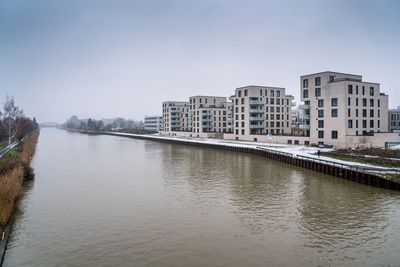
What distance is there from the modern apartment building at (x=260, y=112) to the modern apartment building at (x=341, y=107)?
2088cm

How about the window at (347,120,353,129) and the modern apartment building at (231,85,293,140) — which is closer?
the window at (347,120,353,129)

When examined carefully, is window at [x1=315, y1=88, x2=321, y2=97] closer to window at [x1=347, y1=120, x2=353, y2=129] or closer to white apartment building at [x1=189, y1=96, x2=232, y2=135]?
window at [x1=347, y1=120, x2=353, y2=129]

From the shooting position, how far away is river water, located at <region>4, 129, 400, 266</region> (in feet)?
52.1

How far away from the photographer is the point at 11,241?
17.9 m

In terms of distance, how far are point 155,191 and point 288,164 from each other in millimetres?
25107

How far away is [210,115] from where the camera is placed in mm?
115188

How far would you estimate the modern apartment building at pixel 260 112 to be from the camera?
86438 millimetres

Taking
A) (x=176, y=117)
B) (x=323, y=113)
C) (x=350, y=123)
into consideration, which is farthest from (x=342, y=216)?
(x=176, y=117)

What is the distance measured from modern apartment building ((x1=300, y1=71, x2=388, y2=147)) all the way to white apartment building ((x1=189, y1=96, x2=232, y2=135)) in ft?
169

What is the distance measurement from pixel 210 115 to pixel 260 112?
3092 centimetres

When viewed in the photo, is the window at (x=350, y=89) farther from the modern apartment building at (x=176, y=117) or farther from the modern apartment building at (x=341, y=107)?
the modern apartment building at (x=176, y=117)

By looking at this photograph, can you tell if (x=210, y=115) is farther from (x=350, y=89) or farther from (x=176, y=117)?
(x=350, y=89)

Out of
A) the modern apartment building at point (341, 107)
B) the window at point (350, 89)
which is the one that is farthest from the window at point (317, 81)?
the window at point (350, 89)

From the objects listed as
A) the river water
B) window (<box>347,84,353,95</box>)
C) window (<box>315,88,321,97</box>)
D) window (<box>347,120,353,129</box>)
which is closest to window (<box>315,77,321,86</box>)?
window (<box>315,88,321,97</box>)
